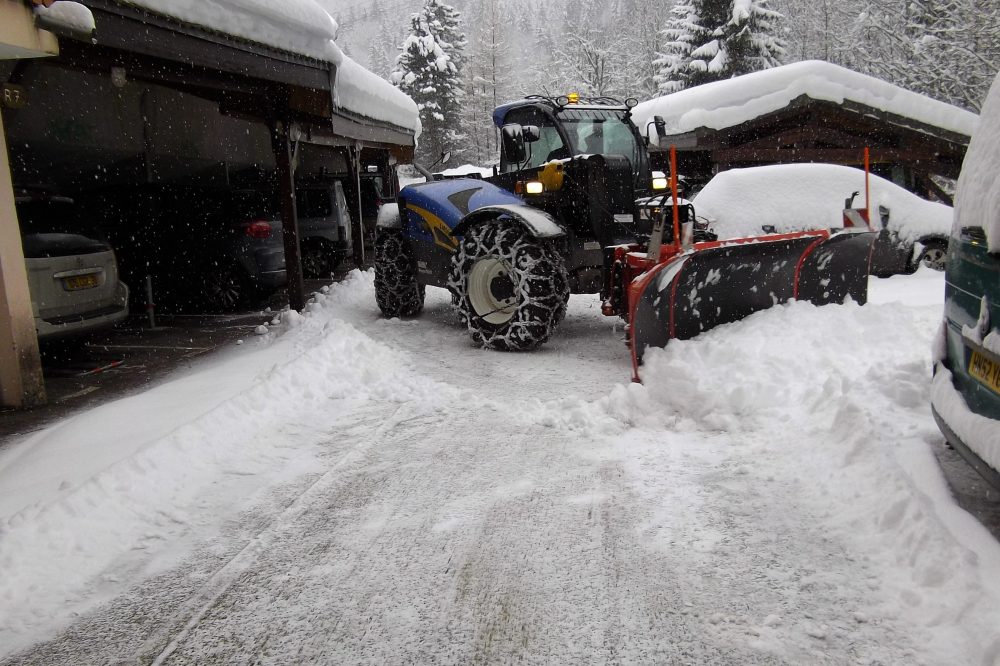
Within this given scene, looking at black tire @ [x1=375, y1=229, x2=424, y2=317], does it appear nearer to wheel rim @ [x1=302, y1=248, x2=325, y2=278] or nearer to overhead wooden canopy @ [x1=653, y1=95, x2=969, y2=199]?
wheel rim @ [x1=302, y1=248, x2=325, y2=278]

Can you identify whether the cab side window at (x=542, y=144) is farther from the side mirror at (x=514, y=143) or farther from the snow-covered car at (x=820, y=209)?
the snow-covered car at (x=820, y=209)

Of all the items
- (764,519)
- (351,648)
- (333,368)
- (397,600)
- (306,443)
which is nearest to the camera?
(351,648)

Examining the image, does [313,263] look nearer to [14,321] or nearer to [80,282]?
[80,282]

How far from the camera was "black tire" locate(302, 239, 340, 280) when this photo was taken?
512 inches

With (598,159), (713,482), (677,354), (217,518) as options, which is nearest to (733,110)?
(598,159)

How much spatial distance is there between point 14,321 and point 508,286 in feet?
13.0

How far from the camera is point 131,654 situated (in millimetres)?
2395

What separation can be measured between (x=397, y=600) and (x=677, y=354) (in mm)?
→ 3090

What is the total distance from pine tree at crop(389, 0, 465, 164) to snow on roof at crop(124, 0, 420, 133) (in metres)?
33.4

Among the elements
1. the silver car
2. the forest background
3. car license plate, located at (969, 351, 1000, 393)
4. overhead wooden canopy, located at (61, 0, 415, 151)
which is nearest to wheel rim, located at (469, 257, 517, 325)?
overhead wooden canopy, located at (61, 0, 415, 151)

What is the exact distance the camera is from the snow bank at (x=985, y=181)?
2.57 m

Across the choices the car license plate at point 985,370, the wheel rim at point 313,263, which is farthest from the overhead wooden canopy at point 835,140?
the car license plate at point 985,370

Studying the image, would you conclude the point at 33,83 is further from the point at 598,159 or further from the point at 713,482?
the point at 713,482

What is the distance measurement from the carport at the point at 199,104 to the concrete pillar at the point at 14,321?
16 cm
